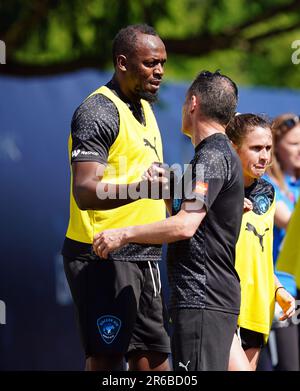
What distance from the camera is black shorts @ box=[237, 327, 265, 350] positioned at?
16.2 ft

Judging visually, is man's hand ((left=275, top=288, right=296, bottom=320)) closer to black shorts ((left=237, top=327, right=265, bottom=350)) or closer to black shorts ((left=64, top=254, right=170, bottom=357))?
black shorts ((left=237, top=327, right=265, bottom=350))

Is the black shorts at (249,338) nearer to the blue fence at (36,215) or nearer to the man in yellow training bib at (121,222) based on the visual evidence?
the man in yellow training bib at (121,222)

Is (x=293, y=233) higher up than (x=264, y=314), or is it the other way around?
(x=293, y=233)

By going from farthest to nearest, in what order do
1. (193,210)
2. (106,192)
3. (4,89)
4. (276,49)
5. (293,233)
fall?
(276,49)
(4,89)
(293,233)
(106,192)
(193,210)

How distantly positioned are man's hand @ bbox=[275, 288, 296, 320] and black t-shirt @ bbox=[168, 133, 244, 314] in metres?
0.57

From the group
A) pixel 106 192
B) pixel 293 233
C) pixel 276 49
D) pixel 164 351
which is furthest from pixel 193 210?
pixel 276 49

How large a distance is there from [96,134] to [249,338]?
1313 mm

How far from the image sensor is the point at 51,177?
8.31m

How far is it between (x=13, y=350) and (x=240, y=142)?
4.08m

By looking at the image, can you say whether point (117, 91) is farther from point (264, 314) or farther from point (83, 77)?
point (83, 77)

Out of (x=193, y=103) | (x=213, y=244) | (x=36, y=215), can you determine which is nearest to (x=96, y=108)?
(x=193, y=103)

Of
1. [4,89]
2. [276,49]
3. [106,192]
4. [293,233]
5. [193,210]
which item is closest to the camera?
[193,210]

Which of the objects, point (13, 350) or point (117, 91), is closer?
point (117, 91)

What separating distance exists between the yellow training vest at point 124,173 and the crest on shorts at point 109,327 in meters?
0.40
